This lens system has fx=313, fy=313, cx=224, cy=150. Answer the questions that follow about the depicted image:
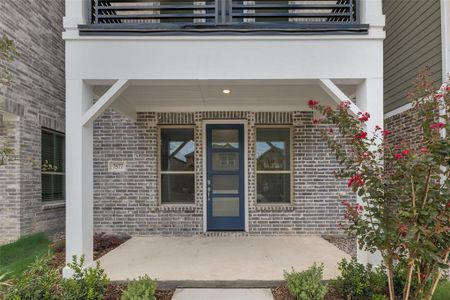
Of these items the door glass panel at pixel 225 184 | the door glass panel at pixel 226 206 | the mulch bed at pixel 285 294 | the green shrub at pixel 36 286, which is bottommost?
the mulch bed at pixel 285 294

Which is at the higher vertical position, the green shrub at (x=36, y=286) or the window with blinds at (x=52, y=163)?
the window with blinds at (x=52, y=163)

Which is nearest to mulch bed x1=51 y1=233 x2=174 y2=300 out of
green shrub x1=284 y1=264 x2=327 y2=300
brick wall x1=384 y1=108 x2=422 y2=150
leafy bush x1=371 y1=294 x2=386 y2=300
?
green shrub x1=284 y1=264 x2=327 y2=300

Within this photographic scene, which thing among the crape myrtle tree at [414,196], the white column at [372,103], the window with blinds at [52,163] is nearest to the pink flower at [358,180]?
the crape myrtle tree at [414,196]

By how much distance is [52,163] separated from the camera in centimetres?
708

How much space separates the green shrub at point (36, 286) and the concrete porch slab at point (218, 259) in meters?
0.88

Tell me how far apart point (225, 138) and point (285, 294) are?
3865mm

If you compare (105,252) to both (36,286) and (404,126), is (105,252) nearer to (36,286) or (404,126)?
(36,286)

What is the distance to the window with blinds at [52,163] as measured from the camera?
6.72 metres

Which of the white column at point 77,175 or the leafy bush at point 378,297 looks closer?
the leafy bush at point 378,297

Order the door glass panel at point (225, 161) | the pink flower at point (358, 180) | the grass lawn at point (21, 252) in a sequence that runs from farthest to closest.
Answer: the door glass panel at point (225, 161), the grass lawn at point (21, 252), the pink flower at point (358, 180)

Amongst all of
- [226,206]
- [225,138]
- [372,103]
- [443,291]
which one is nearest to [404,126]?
[372,103]

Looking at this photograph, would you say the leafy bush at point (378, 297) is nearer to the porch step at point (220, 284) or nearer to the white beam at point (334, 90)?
the porch step at point (220, 284)

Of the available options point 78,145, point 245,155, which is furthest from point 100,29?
point 245,155

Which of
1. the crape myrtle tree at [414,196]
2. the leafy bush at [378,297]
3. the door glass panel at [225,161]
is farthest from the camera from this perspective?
the door glass panel at [225,161]
